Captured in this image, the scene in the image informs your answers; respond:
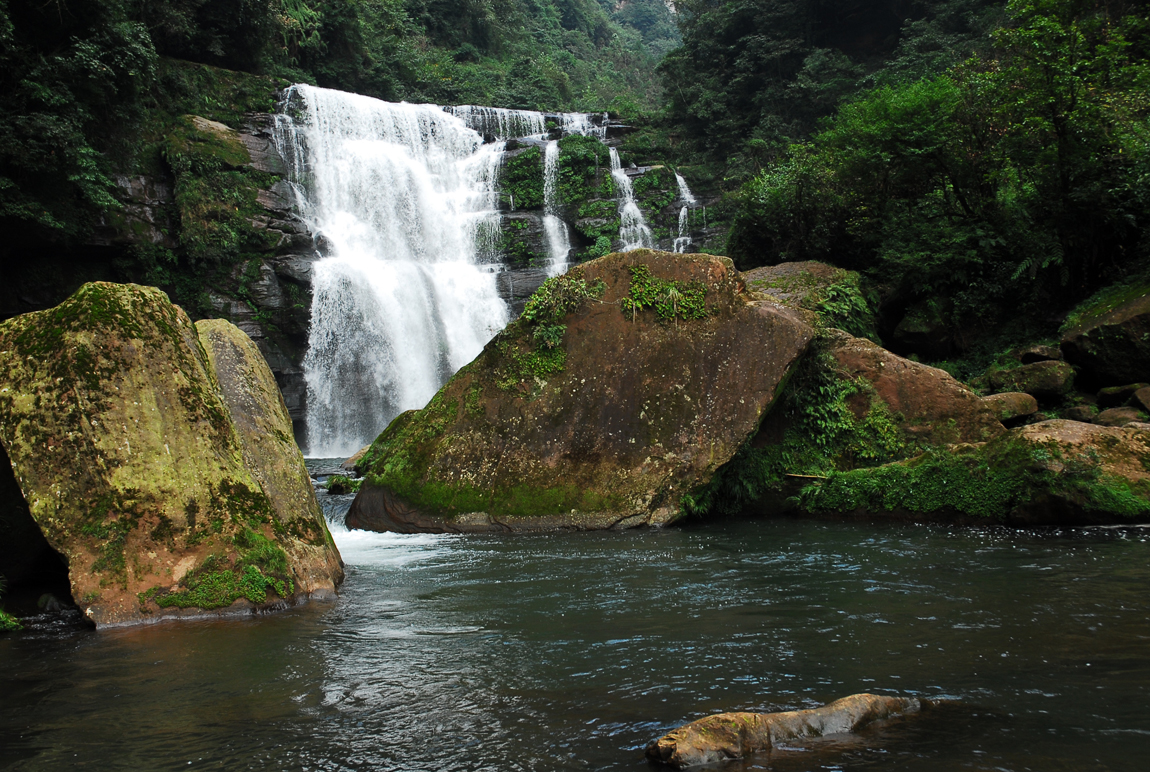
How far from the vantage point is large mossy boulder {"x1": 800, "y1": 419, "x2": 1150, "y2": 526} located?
804 cm

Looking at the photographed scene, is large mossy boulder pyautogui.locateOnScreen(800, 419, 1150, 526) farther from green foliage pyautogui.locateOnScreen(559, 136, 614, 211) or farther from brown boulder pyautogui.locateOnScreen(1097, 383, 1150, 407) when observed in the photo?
green foliage pyautogui.locateOnScreen(559, 136, 614, 211)

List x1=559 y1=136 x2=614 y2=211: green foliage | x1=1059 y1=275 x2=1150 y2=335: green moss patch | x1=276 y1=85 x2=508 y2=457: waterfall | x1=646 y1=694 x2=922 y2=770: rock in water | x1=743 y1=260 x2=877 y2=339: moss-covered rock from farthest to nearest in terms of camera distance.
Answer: x1=559 y1=136 x2=614 y2=211: green foliage, x1=276 y1=85 x2=508 y2=457: waterfall, x1=743 y1=260 x2=877 y2=339: moss-covered rock, x1=1059 y1=275 x2=1150 y2=335: green moss patch, x1=646 y1=694 x2=922 y2=770: rock in water

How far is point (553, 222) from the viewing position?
28953 mm

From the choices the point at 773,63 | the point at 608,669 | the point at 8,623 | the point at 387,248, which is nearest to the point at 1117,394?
the point at 608,669

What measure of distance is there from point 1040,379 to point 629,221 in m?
19.4

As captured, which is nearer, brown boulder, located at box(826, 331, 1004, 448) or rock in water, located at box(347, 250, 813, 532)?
rock in water, located at box(347, 250, 813, 532)

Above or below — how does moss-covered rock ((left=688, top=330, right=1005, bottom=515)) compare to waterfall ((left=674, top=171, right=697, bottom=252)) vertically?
below

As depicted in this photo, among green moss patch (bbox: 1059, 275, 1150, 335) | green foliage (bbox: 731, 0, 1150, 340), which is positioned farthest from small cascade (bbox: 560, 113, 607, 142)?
green moss patch (bbox: 1059, 275, 1150, 335)

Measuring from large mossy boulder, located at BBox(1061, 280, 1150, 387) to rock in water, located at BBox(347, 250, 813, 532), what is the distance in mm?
5004

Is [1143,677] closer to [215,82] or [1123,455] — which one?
[1123,455]

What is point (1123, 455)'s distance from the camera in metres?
8.22

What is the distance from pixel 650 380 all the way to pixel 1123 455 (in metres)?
5.56

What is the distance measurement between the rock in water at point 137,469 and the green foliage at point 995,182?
13.1 meters

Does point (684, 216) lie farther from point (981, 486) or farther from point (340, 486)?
point (981, 486)
